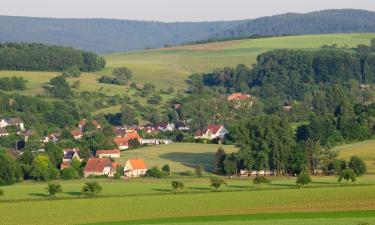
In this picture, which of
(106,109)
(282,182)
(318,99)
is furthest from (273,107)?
(282,182)

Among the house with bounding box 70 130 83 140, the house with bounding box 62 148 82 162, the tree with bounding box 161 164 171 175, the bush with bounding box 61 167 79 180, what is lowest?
the house with bounding box 70 130 83 140

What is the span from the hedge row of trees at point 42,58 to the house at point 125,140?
53154mm

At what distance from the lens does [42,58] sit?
15750 centimetres

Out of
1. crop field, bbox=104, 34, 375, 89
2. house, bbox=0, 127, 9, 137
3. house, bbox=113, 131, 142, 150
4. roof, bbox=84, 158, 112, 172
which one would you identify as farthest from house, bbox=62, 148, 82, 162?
crop field, bbox=104, 34, 375, 89

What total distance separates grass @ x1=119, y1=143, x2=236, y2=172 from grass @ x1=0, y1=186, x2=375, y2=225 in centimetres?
2056

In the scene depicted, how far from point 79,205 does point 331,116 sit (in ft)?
148

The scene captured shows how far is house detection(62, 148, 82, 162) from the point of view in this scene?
8269cm

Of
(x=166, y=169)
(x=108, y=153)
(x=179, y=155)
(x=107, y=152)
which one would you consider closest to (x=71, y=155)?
(x=108, y=153)

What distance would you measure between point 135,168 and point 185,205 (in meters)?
24.2

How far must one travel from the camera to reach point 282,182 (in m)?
66.8

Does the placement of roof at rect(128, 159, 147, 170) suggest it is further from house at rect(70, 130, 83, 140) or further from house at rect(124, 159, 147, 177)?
house at rect(70, 130, 83, 140)

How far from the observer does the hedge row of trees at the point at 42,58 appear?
507 feet

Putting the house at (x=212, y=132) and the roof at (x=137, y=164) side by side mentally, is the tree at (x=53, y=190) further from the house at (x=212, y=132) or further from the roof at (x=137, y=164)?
the house at (x=212, y=132)

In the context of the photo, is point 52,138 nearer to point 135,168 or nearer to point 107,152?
point 107,152
